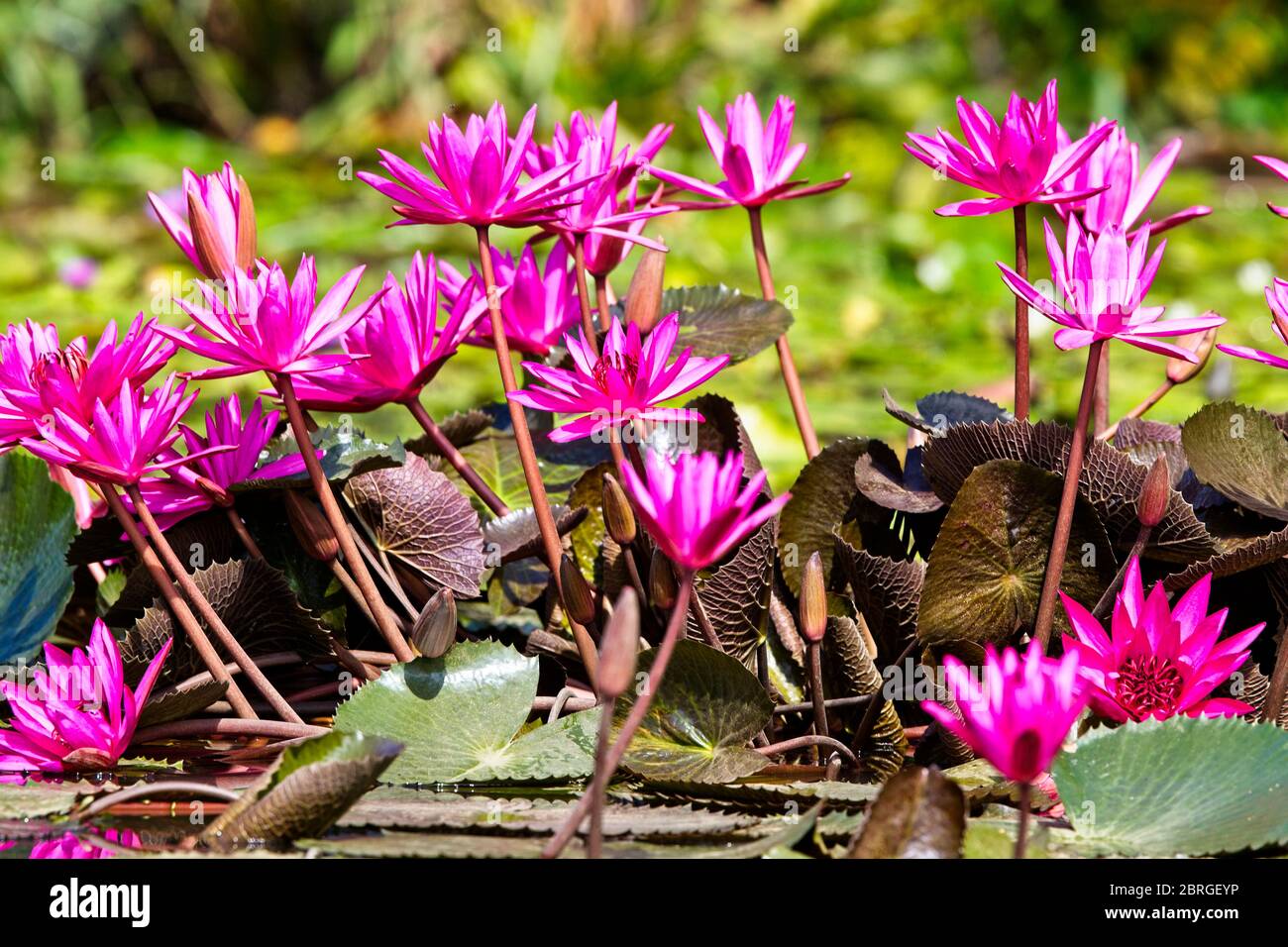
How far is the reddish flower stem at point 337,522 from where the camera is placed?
833 millimetres

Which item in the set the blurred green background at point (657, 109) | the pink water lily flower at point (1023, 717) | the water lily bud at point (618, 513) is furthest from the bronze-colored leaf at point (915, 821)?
the blurred green background at point (657, 109)

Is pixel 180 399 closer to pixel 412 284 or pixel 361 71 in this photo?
pixel 412 284

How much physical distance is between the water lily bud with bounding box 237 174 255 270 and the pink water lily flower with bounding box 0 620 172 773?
257 mm

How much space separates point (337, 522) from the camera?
0.88 meters

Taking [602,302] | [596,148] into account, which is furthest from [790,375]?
[596,148]

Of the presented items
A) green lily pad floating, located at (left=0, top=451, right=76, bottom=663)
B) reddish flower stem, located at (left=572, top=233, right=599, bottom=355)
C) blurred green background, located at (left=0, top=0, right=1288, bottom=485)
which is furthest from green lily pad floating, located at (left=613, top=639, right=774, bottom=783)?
blurred green background, located at (left=0, top=0, right=1288, bottom=485)

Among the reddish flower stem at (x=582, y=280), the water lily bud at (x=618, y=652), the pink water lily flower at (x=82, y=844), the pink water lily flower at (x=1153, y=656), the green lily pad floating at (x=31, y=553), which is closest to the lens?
the water lily bud at (x=618, y=652)

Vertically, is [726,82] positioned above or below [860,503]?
above

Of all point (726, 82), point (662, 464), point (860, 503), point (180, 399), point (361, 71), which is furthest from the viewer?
point (361, 71)

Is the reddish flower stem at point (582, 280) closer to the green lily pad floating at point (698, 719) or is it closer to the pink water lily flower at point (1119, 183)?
the green lily pad floating at point (698, 719)

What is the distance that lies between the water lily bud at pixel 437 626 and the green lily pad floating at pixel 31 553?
36 cm
